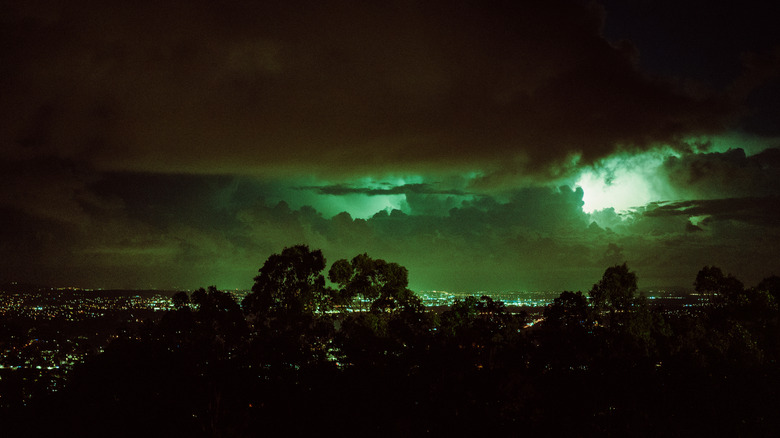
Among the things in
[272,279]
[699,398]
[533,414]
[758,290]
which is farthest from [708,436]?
[758,290]

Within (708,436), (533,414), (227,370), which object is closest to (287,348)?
(227,370)

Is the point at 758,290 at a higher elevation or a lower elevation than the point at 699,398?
higher

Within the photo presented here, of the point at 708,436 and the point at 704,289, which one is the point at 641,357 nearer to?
the point at 708,436

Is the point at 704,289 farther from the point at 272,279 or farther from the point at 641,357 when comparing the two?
the point at 272,279

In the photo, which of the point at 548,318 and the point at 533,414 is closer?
the point at 533,414

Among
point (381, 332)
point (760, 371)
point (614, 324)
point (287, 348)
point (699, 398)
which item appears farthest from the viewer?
point (614, 324)

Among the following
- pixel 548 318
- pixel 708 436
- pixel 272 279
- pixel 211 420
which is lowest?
pixel 708 436

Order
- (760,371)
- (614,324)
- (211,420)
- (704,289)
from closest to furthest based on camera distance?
(211,420) < (760,371) < (614,324) < (704,289)
